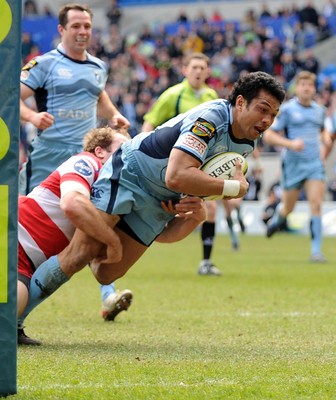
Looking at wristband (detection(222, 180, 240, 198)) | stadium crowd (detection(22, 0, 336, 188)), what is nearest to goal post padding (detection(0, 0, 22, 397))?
wristband (detection(222, 180, 240, 198))

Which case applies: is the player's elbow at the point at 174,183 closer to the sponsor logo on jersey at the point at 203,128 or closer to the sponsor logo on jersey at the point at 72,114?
the sponsor logo on jersey at the point at 203,128

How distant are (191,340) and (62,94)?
310cm

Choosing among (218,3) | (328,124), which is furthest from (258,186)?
(218,3)

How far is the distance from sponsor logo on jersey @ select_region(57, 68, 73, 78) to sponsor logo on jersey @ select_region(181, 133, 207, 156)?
3154mm

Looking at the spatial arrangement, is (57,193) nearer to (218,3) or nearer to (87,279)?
(87,279)

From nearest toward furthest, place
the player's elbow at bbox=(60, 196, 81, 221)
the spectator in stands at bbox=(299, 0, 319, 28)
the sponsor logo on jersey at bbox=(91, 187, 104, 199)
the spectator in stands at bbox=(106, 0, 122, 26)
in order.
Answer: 1. the player's elbow at bbox=(60, 196, 81, 221)
2. the sponsor logo on jersey at bbox=(91, 187, 104, 199)
3. the spectator in stands at bbox=(299, 0, 319, 28)
4. the spectator in stands at bbox=(106, 0, 122, 26)

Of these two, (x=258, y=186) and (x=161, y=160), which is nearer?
(x=161, y=160)

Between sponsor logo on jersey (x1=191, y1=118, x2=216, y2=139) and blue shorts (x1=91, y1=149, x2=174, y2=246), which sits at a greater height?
sponsor logo on jersey (x1=191, y1=118, x2=216, y2=139)

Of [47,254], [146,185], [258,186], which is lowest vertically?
[258,186]

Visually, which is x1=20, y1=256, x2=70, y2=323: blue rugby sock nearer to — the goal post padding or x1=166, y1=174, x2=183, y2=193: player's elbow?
x1=166, y1=174, x2=183, y2=193: player's elbow

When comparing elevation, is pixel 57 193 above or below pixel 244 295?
above

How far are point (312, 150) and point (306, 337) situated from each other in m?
8.37

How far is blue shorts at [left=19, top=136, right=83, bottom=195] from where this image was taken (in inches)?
376

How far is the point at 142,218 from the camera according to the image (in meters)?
7.37
